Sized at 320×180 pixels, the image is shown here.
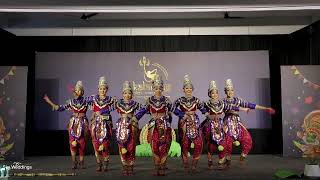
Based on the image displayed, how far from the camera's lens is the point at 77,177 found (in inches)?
157

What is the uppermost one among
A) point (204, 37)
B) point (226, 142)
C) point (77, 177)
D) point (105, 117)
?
point (204, 37)

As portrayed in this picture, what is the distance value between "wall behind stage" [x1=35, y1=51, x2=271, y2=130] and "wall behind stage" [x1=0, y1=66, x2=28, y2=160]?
0.99 metres

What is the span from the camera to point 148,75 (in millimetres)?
6805

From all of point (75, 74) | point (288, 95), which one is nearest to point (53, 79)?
point (75, 74)

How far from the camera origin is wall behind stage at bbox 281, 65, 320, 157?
6.15 meters

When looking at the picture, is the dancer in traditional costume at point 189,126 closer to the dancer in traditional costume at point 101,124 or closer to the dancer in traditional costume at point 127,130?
the dancer in traditional costume at point 127,130

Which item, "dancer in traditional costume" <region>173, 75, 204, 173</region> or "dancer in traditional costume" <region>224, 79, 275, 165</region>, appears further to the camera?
"dancer in traditional costume" <region>224, 79, 275, 165</region>

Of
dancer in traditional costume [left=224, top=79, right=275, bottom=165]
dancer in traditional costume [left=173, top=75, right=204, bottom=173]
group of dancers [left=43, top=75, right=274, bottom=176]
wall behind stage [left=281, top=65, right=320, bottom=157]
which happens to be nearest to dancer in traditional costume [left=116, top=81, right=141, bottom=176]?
group of dancers [left=43, top=75, right=274, bottom=176]

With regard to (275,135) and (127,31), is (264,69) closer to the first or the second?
(275,135)

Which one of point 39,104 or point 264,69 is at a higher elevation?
point 264,69

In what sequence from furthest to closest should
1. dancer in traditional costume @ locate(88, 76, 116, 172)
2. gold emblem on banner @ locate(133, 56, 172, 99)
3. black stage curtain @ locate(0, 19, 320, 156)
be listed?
black stage curtain @ locate(0, 19, 320, 156) → gold emblem on banner @ locate(133, 56, 172, 99) → dancer in traditional costume @ locate(88, 76, 116, 172)

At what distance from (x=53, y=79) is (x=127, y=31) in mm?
1773

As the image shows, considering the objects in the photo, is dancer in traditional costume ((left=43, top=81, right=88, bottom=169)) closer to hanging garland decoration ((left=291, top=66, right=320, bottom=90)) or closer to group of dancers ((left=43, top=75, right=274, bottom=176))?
group of dancers ((left=43, top=75, right=274, bottom=176))

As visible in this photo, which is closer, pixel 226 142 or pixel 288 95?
pixel 226 142
